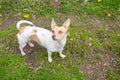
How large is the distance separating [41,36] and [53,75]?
0.84m

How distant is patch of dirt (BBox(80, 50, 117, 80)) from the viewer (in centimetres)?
500

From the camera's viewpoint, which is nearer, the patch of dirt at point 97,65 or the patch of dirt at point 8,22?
the patch of dirt at point 97,65

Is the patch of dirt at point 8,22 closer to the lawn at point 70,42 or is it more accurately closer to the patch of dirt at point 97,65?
the lawn at point 70,42

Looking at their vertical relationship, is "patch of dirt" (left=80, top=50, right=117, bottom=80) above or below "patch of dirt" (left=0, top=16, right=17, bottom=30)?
below

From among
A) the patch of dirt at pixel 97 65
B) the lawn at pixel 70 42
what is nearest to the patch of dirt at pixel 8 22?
the lawn at pixel 70 42

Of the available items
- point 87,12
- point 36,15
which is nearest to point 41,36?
point 36,15

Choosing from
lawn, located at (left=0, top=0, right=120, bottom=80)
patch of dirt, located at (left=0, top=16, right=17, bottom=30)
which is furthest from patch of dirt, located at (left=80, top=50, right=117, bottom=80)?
patch of dirt, located at (left=0, top=16, right=17, bottom=30)

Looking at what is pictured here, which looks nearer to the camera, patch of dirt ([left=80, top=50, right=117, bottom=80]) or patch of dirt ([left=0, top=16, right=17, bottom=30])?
patch of dirt ([left=80, top=50, right=117, bottom=80])

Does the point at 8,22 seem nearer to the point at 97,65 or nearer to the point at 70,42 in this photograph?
the point at 70,42

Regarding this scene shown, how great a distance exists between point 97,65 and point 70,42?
0.78 metres

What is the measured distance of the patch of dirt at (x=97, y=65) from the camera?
500cm

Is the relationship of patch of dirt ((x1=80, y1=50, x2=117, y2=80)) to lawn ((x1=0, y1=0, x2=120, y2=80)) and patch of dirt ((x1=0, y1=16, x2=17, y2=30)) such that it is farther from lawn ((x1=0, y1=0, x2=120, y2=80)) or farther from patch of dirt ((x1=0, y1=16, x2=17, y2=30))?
patch of dirt ((x1=0, y1=16, x2=17, y2=30))

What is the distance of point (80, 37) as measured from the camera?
5562 millimetres

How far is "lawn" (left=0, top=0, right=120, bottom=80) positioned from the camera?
4.97 m
